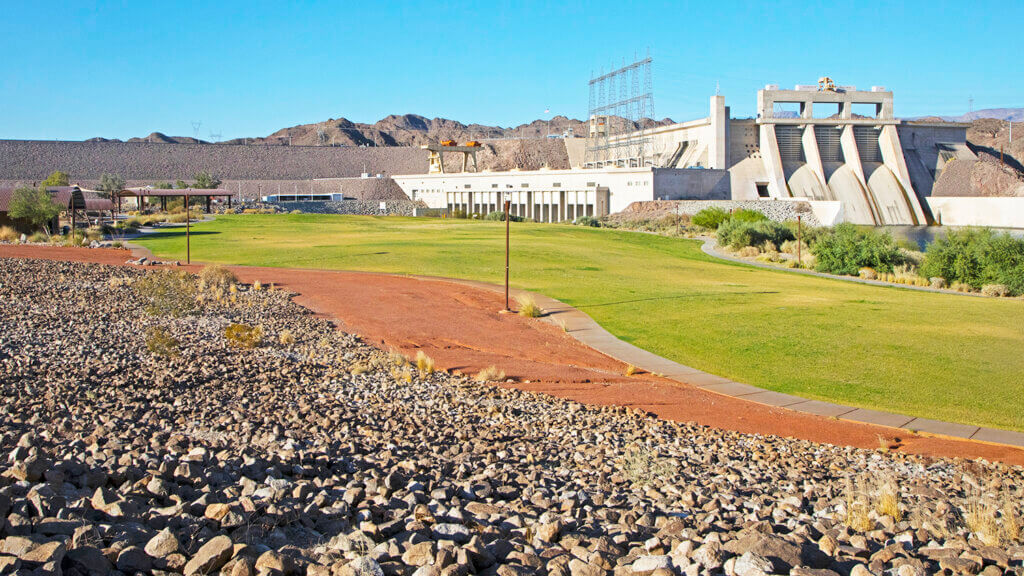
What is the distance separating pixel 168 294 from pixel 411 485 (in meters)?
15.9

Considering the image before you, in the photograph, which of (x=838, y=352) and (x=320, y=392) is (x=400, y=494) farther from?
(x=838, y=352)

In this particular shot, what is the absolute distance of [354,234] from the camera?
56.6 meters

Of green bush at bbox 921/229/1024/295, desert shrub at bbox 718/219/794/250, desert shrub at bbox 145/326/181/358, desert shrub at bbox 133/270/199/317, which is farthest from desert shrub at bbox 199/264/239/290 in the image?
desert shrub at bbox 718/219/794/250

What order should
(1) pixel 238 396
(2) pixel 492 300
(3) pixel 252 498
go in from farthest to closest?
(2) pixel 492 300, (1) pixel 238 396, (3) pixel 252 498

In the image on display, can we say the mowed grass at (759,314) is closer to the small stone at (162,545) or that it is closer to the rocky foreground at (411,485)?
the rocky foreground at (411,485)

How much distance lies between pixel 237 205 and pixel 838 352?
83.7 metres

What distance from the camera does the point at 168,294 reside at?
69.1 feet

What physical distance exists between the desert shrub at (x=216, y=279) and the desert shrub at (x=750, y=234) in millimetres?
35049

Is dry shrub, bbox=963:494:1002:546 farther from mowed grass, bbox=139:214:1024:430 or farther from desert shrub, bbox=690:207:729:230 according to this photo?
desert shrub, bbox=690:207:729:230

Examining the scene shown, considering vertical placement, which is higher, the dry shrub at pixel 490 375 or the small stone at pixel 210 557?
the small stone at pixel 210 557

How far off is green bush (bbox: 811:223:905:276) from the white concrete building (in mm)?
42220

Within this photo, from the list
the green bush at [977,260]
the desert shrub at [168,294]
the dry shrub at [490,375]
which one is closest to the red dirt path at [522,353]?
the dry shrub at [490,375]

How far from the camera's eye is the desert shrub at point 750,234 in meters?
52.6

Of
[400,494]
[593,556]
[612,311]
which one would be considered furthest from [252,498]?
[612,311]
